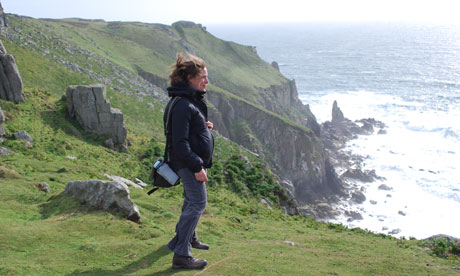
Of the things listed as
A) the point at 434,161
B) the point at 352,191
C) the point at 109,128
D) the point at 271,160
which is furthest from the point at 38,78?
the point at 434,161

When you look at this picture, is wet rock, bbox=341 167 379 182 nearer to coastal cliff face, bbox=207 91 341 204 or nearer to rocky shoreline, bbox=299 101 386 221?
rocky shoreline, bbox=299 101 386 221

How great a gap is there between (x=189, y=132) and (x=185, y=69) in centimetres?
141

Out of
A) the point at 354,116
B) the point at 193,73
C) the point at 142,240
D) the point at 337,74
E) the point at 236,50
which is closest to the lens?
the point at 193,73

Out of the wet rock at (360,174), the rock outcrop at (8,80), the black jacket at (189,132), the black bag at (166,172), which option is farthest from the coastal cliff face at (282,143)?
the black jacket at (189,132)

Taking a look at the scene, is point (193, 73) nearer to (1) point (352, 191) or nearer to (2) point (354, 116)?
(1) point (352, 191)

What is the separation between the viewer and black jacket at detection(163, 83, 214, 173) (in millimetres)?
7199

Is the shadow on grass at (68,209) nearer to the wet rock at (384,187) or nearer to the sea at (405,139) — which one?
the sea at (405,139)

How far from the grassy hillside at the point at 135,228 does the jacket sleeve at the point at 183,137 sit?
8.83ft

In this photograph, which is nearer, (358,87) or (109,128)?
(109,128)

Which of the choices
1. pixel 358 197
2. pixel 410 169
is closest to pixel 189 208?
pixel 358 197

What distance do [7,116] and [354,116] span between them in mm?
104970

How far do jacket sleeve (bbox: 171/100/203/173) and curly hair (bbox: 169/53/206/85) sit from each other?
746 millimetres

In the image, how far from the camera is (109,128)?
26.6 metres

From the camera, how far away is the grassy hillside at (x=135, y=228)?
860 cm
